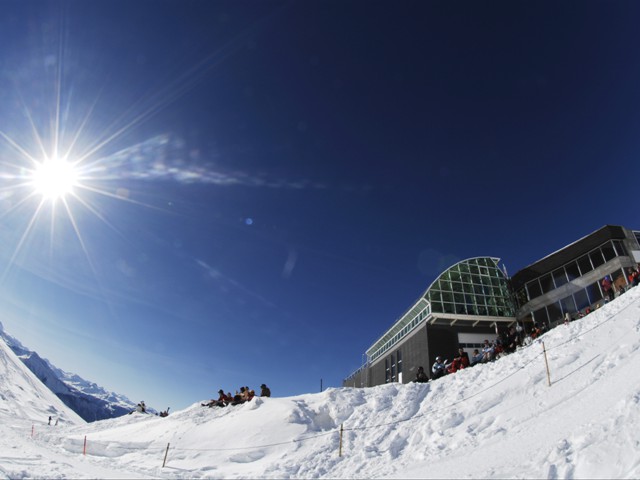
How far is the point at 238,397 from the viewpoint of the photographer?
731 inches

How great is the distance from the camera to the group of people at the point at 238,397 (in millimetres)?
18203

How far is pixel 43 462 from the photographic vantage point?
1089 cm

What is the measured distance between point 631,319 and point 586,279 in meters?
13.4

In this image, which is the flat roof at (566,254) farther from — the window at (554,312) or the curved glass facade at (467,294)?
the window at (554,312)

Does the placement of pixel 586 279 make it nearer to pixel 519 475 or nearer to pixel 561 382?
pixel 561 382

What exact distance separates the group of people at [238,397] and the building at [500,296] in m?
12.6

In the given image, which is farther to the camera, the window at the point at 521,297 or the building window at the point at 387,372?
the building window at the point at 387,372

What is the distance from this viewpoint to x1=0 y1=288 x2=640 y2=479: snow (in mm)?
6602

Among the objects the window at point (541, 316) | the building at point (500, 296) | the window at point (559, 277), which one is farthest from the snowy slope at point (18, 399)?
the window at point (559, 277)

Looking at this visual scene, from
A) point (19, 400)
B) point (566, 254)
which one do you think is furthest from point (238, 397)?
point (19, 400)

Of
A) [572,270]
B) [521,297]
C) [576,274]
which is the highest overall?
[572,270]

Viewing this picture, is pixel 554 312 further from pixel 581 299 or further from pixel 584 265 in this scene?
pixel 584 265

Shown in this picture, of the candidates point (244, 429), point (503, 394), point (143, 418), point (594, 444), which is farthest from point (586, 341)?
point (143, 418)

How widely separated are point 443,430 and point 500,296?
20.9 m
